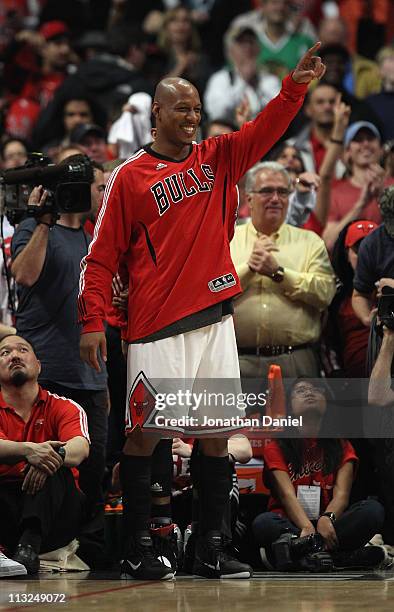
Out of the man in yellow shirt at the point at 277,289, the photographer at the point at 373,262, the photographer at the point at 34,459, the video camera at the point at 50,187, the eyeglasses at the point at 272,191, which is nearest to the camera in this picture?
the photographer at the point at 34,459

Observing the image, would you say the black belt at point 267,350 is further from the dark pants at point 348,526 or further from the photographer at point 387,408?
the dark pants at point 348,526

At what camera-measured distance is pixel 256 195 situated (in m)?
7.74

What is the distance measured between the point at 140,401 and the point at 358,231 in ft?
7.95

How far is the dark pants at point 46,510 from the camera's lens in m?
6.48

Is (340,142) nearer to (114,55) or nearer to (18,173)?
(18,173)

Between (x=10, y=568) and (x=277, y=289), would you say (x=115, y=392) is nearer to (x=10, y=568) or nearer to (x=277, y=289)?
(x=277, y=289)

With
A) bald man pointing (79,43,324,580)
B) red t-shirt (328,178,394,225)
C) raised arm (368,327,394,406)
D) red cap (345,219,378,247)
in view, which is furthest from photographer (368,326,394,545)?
red t-shirt (328,178,394,225)

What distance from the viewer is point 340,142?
902cm

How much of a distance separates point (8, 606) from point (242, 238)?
3.31m

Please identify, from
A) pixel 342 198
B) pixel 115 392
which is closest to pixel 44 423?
pixel 115 392

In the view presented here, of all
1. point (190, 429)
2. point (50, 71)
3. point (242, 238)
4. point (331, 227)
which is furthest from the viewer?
point (50, 71)

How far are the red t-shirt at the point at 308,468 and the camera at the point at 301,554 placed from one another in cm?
34

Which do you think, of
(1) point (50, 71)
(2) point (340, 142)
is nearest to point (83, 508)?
(2) point (340, 142)

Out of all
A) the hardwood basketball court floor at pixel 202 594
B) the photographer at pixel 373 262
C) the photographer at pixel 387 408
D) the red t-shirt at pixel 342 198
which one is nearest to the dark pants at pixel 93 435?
the hardwood basketball court floor at pixel 202 594
